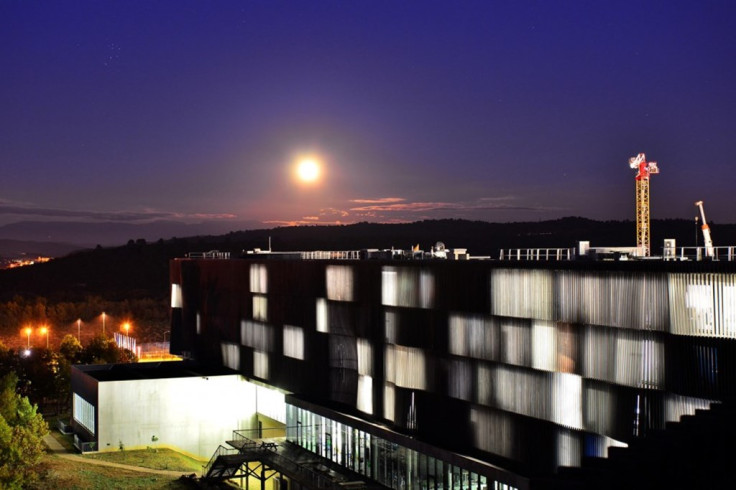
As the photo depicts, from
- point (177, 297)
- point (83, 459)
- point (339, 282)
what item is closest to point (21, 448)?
point (83, 459)

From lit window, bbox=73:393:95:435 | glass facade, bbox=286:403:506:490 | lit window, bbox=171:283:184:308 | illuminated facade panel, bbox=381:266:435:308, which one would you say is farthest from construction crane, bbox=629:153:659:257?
lit window, bbox=171:283:184:308

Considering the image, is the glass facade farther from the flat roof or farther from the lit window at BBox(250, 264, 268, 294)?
the flat roof

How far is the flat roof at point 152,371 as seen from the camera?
6819 centimetres

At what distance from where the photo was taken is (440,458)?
1681 inches

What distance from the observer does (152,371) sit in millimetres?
71812

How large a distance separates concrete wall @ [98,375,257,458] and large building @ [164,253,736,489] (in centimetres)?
486

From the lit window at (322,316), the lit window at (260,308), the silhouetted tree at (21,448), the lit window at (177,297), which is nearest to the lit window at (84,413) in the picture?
the silhouetted tree at (21,448)

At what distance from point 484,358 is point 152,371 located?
123 ft

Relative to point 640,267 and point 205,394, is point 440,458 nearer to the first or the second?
point 640,267

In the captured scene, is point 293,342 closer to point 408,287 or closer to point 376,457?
point 376,457

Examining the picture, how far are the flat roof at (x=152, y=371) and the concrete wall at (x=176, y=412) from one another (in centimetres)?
104

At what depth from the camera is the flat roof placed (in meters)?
68.2

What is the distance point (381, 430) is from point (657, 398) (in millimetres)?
18412

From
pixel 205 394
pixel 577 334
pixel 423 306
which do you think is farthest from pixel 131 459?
pixel 577 334
